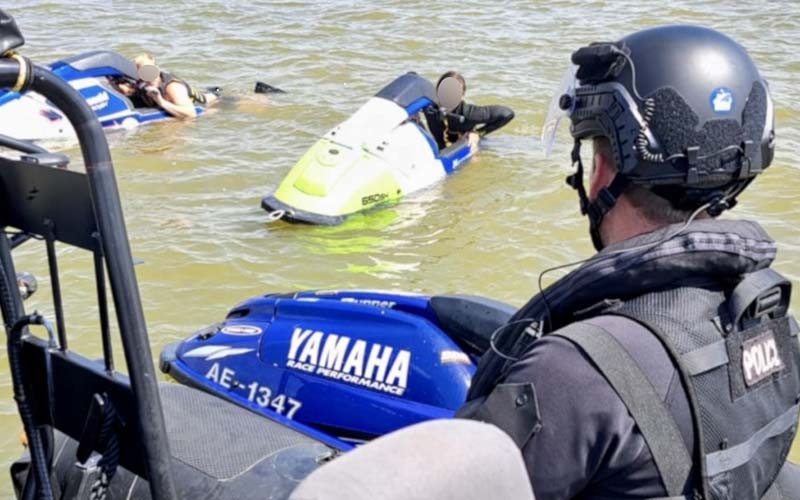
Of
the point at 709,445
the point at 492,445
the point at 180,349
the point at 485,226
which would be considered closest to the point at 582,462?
the point at 709,445

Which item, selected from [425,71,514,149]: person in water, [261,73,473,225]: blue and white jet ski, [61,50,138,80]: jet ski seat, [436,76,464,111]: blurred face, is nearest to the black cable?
[261,73,473,225]: blue and white jet ski

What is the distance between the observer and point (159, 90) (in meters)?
10.3

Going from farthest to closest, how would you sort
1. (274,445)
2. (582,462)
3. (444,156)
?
(444,156) < (274,445) < (582,462)

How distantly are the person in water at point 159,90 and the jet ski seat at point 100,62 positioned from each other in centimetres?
18

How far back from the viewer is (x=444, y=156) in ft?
28.5

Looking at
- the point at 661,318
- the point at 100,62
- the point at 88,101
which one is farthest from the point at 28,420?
the point at 100,62

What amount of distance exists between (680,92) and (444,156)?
6543 mm

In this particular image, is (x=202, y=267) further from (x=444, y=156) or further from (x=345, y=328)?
(x=345, y=328)

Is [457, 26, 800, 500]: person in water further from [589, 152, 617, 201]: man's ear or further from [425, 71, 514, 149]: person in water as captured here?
[425, 71, 514, 149]: person in water

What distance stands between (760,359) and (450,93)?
675 cm

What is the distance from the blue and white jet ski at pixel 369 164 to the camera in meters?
7.57

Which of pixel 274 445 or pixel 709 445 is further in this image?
pixel 274 445

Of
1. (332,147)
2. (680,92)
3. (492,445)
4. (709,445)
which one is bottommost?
(332,147)

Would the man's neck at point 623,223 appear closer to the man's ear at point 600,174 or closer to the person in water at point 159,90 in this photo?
the man's ear at point 600,174
